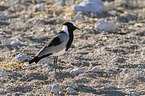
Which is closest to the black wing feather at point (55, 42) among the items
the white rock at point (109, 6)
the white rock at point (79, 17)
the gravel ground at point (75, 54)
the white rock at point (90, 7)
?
the gravel ground at point (75, 54)

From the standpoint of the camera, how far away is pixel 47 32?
29.8 ft

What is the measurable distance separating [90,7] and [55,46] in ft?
14.0

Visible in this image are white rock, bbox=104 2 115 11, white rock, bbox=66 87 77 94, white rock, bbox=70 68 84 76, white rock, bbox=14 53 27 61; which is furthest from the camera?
white rock, bbox=104 2 115 11

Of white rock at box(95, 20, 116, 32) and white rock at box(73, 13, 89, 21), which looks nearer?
white rock at box(95, 20, 116, 32)

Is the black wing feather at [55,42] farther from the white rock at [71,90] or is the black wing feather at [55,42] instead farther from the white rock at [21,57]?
the white rock at [71,90]

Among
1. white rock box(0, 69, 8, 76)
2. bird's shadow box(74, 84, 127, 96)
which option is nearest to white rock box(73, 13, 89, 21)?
white rock box(0, 69, 8, 76)

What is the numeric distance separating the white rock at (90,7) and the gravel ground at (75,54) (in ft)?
0.82

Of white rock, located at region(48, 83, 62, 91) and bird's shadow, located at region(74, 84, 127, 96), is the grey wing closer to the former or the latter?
white rock, located at region(48, 83, 62, 91)

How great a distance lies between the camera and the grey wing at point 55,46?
6.51 metres

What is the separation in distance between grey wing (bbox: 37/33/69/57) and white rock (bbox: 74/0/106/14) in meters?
3.75

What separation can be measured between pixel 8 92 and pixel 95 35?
12.9 feet

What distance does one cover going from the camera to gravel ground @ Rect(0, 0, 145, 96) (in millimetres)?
5863

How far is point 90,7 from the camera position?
10.4 metres

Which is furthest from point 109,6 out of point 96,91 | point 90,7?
point 96,91
